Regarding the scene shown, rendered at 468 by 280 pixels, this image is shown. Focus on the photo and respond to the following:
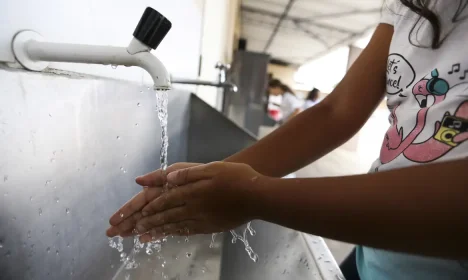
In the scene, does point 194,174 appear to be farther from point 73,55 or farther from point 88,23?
point 88,23

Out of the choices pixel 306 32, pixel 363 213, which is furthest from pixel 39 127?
pixel 306 32

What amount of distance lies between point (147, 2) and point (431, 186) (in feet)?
2.12

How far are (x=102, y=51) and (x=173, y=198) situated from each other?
19cm

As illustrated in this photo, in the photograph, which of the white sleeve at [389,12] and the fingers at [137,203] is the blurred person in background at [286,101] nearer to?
the white sleeve at [389,12]

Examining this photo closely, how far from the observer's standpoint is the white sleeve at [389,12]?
1.70 feet

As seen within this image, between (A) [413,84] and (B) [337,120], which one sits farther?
(B) [337,120]

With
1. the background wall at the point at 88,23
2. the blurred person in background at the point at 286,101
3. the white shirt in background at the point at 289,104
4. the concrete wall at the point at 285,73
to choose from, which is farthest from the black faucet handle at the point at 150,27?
the concrete wall at the point at 285,73

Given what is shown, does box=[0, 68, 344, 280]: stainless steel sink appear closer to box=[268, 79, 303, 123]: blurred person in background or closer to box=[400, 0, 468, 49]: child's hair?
box=[400, 0, 468, 49]: child's hair

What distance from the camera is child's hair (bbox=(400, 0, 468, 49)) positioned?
0.39 meters

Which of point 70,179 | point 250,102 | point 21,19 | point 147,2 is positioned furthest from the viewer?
point 250,102

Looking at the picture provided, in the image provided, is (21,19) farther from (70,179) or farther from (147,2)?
(147,2)

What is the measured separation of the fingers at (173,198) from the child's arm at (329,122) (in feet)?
0.55

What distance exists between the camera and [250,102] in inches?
149

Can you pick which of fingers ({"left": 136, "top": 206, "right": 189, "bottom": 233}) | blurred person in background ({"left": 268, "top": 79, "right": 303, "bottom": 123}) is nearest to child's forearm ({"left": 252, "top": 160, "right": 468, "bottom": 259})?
fingers ({"left": 136, "top": 206, "right": 189, "bottom": 233})
